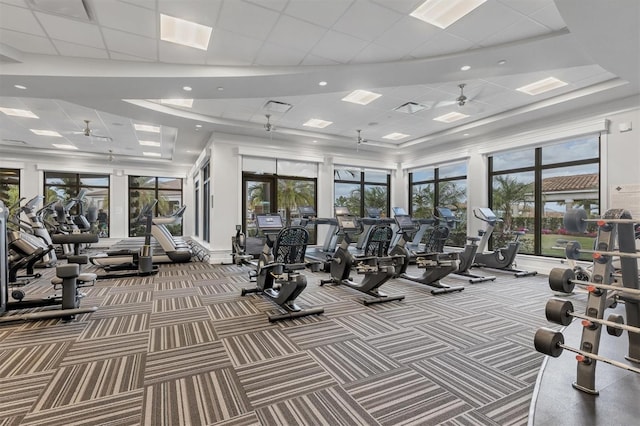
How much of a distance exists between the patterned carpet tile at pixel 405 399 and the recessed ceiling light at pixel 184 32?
3.92 metres

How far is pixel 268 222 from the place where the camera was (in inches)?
200

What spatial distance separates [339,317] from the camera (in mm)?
3682

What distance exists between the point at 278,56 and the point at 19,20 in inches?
109

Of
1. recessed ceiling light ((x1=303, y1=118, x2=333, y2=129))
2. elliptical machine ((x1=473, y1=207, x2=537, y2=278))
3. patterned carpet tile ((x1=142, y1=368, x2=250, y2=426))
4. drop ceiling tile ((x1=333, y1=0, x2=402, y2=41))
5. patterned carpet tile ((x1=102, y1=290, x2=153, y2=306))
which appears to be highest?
recessed ceiling light ((x1=303, y1=118, x2=333, y2=129))

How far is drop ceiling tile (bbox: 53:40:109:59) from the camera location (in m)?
3.78

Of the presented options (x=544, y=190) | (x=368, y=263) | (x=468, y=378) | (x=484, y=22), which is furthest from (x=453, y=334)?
(x=544, y=190)

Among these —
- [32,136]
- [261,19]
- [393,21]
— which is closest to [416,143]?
[393,21]

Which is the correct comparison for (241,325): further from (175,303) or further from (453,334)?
(453,334)

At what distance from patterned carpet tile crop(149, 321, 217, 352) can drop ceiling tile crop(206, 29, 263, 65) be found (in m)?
3.32

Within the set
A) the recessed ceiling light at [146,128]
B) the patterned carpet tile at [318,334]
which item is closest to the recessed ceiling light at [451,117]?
the patterned carpet tile at [318,334]

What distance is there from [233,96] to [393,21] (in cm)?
282

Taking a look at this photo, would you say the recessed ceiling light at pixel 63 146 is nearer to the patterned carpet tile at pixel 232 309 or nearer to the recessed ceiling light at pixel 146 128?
the recessed ceiling light at pixel 146 128

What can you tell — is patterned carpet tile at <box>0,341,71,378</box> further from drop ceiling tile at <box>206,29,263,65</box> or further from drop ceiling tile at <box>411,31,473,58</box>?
drop ceiling tile at <box>411,31,473,58</box>

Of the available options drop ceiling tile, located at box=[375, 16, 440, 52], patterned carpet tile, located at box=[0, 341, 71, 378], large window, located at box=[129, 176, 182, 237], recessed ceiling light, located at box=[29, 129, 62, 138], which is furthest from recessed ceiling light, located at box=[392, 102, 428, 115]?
large window, located at box=[129, 176, 182, 237]
